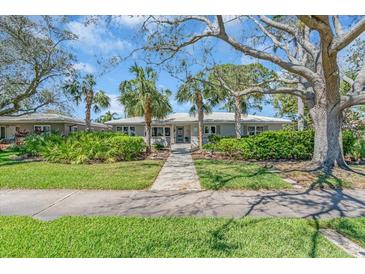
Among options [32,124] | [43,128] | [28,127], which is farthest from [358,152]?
[28,127]

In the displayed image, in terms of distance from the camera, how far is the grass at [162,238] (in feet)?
11.0

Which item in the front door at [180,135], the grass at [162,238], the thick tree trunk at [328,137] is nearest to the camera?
the grass at [162,238]

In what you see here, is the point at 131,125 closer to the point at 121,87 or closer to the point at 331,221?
the point at 121,87

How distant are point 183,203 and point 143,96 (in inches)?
502

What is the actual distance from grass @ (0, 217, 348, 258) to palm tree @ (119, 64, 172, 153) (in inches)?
537

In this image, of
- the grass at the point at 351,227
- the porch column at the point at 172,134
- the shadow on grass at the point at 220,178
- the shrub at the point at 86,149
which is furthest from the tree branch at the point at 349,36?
the porch column at the point at 172,134

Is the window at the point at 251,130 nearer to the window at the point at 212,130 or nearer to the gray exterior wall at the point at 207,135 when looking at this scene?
the gray exterior wall at the point at 207,135

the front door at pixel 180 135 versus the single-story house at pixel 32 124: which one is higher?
the single-story house at pixel 32 124

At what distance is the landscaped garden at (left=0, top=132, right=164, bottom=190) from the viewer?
795cm

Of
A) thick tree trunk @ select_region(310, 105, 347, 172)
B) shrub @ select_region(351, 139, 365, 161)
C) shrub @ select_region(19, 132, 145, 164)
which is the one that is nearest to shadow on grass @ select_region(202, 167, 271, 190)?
thick tree trunk @ select_region(310, 105, 347, 172)

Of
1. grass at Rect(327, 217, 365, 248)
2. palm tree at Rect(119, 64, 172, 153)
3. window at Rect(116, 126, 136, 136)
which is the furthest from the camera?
window at Rect(116, 126, 136, 136)

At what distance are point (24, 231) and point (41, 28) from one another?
12.9 metres

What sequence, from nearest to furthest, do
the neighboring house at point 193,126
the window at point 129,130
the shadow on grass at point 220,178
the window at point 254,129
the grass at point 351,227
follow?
the grass at point 351,227
the shadow on grass at point 220,178
the neighboring house at point 193,126
the window at point 129,130
the window at point 254,129

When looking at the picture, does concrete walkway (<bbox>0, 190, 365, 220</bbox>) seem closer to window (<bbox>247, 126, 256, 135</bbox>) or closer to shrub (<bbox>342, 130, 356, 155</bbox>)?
shrub (<bbox>342, 130, 356, 155</bbox>)
